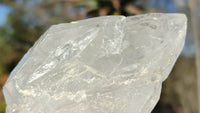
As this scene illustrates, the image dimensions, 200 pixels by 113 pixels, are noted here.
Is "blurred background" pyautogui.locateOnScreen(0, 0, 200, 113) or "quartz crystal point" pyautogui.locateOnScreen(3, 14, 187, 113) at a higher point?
"quartz crystal point" pyautogui.locateOnScreen(3, 14, 187, 113)

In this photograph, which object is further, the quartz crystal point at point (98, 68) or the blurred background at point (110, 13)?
the blurred background at point (110, 13)

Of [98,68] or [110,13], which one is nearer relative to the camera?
[98,68]

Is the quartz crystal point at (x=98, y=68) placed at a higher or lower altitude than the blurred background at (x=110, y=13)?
higher

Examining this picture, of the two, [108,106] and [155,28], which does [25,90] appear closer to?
[108,106]

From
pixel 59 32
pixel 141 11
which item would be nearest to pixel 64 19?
pixel 141 11

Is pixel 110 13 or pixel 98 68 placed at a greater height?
pixel 98 68
